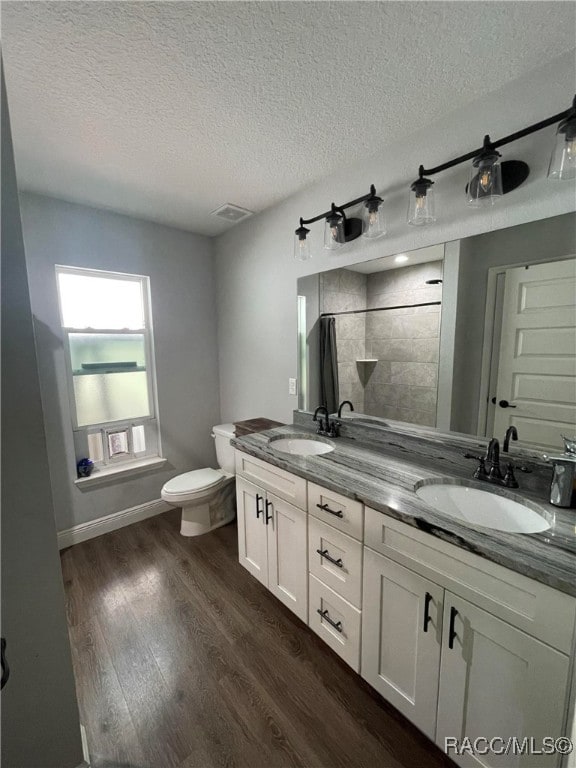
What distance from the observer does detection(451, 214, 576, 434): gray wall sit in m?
1.17

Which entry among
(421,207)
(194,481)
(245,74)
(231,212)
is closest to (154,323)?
(231,212)

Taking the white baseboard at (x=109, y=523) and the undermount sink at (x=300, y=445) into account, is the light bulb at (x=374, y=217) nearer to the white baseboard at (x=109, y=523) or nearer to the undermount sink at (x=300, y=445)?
the undermount sink at (x=300, y=445)

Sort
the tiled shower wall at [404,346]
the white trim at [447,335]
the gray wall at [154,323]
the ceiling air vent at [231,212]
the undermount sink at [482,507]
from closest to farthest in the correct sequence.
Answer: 1. the undermount sink at [482,507]
2. the white trim at [447,335]
3. the tiled shower wall at [404,346]
4. the gray wall at [154,323]
5. the ceiling air vent at [231,212]

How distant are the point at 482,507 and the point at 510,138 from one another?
1.41m

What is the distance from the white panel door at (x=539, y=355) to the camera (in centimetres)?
115

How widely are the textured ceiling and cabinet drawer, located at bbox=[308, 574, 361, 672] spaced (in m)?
2.12

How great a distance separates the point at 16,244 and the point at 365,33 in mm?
1263

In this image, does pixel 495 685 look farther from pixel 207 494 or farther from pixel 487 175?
pixel 207 494

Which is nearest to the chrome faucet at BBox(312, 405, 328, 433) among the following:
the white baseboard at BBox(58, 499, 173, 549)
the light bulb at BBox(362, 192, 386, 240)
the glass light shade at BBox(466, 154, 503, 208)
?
the light bulb at BBox(362, 192, 386, 240)

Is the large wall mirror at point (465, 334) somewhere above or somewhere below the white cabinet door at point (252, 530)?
above

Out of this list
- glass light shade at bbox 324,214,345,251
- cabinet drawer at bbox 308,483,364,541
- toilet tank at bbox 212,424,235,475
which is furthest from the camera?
toilet tank at bbox 212,424,235,475

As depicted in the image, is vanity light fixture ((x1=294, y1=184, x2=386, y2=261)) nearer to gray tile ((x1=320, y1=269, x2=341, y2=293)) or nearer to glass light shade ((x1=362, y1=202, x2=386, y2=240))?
glass light shade ((x1=362, y1=202, x2=386, y2=240))

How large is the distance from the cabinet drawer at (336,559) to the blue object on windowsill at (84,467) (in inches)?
73.3

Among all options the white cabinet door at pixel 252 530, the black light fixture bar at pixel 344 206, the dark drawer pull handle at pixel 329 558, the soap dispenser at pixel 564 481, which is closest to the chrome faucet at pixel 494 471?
the soap dispenser at pixel 564 481
